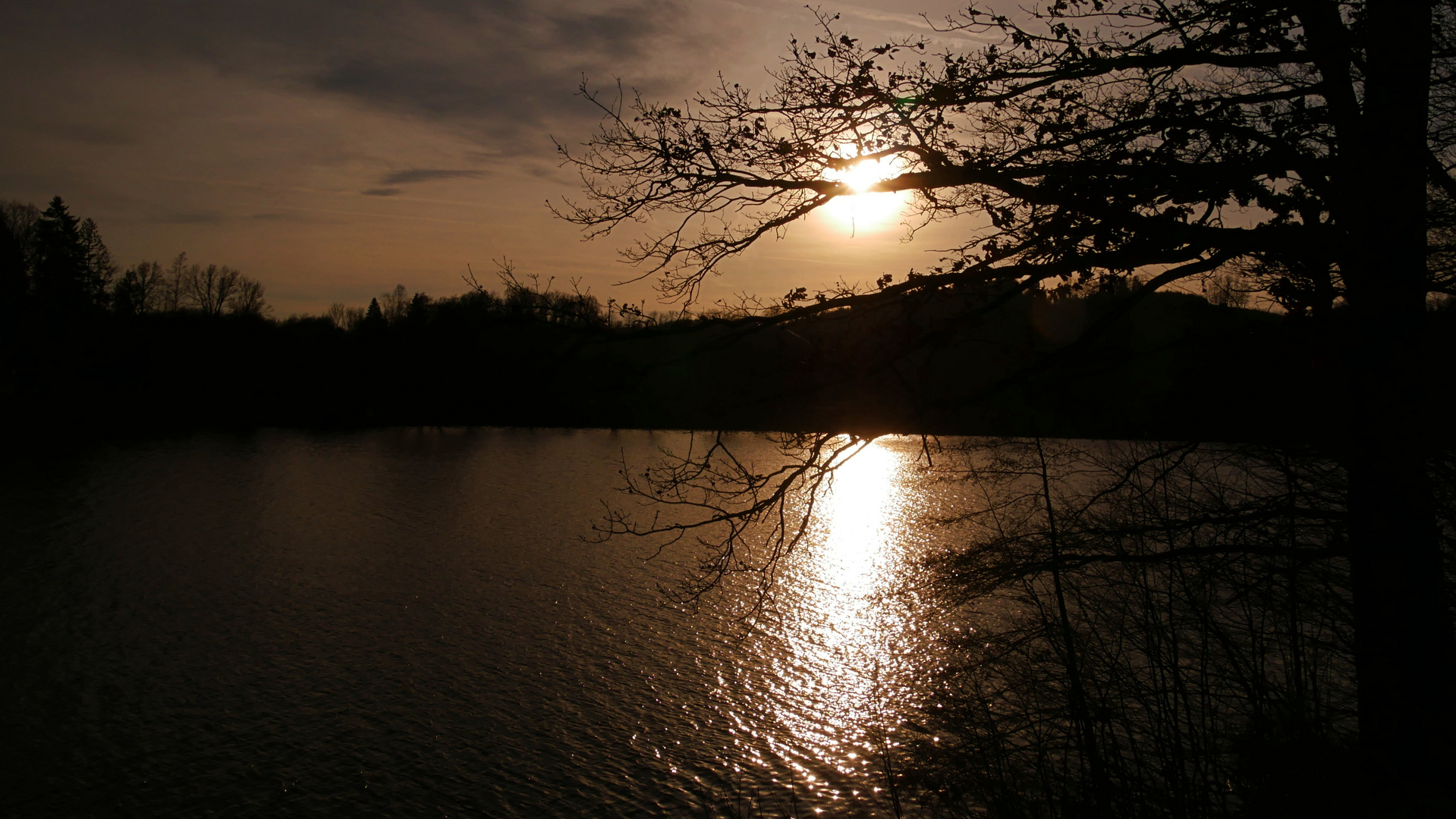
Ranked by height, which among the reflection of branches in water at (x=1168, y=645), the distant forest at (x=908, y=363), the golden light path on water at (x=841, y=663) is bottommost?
the golden light path on water at (x=841, y=663)

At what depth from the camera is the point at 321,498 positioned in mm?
26203

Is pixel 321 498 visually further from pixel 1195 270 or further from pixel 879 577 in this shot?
pixel 1195 270

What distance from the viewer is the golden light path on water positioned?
32.0 feet

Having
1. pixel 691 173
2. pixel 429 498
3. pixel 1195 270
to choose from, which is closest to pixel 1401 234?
pixel 1195 270

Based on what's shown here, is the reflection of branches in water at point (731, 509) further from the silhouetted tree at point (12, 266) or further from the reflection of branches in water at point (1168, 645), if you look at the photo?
the silhouetted tree at point (12, 266)

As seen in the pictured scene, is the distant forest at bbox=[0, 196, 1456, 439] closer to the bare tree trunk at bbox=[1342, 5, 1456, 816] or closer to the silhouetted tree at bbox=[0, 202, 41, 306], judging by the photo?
the bare tree trunk at bbox=[1342, 5, 1456, 816]

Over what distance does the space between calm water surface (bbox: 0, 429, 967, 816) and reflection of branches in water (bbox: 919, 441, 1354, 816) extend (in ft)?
9.21

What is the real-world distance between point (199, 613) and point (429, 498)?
39.4ft

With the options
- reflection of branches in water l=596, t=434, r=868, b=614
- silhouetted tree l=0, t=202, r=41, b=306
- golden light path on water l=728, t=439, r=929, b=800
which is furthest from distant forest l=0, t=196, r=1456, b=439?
silhouetted tree l=0, t=202, r=41, b=306

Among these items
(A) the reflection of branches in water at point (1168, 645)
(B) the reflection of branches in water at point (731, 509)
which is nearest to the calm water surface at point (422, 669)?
(B) the reflection of branches in water at point (731, 509)

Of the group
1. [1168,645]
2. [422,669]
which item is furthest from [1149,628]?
[422,669]

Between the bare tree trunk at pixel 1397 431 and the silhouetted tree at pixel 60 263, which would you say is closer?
the bare tree trunk at pixel 1397 431

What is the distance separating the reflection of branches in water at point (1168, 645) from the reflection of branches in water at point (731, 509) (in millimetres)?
1604

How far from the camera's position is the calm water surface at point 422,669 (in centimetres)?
895
